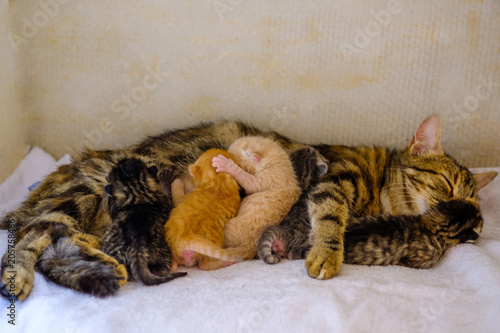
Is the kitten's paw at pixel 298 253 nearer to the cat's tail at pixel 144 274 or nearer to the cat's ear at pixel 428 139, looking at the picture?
the cat's tail at pixel 144 274

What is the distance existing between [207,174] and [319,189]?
0.52 m

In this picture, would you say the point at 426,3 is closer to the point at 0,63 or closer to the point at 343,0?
the point at 343,0

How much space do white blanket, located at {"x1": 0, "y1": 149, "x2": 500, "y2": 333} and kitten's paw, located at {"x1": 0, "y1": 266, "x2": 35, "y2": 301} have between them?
0.08 feet

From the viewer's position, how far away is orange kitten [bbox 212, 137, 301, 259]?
76.0 inches

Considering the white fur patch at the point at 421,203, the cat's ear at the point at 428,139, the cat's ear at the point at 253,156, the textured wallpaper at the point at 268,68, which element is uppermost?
the textured wallpaper at the point at 268,68

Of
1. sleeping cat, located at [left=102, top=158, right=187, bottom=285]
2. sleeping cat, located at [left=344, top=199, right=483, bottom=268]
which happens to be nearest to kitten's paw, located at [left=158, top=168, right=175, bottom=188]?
sleeping cat, located at [left=102, top=158, right=187, bottom=285]

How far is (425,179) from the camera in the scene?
2051mm

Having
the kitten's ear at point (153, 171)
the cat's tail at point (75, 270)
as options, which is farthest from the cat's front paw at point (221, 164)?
the cat's tail at point (75, 270)

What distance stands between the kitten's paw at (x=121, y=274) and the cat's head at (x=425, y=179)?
4.03 ft

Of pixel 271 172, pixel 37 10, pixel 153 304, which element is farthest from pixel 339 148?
pixel 37 10

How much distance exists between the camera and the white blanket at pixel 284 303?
142cm

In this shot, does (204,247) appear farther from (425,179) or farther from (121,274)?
(425,179)

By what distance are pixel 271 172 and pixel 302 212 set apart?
0.81ft

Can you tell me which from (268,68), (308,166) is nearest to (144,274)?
(308,166)
